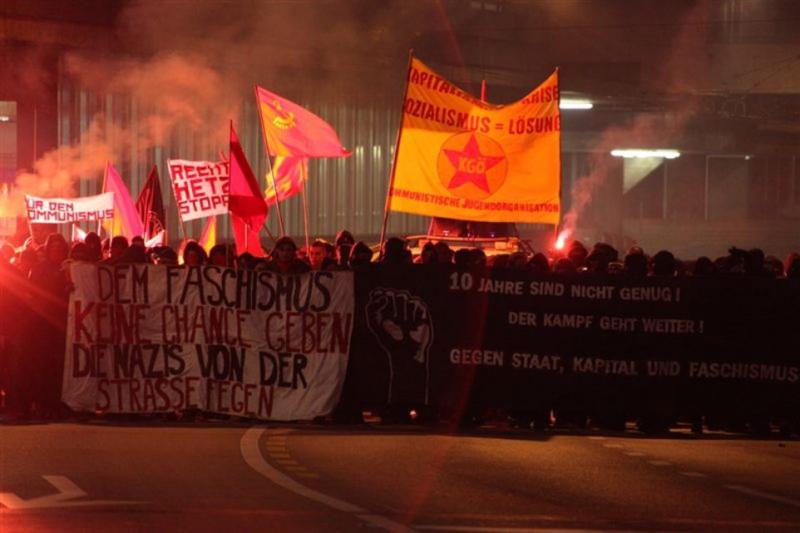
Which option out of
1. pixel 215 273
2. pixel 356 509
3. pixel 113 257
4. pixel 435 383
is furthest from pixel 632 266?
pixel 356 509

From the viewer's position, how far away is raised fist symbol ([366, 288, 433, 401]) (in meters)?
10.8

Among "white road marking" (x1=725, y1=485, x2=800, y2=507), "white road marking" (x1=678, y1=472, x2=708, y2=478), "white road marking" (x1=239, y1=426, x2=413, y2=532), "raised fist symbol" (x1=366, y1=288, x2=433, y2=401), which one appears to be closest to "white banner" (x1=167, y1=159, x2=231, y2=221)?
"raised fist symbol" (x1=366, y1=288, x2=433, y2=401)

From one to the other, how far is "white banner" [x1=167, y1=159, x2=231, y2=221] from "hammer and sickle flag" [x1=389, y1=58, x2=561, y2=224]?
11.8 ft

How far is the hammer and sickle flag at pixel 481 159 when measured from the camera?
11997 millimetres

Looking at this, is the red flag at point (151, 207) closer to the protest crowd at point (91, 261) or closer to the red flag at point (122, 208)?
the red flag at point (122, 208)

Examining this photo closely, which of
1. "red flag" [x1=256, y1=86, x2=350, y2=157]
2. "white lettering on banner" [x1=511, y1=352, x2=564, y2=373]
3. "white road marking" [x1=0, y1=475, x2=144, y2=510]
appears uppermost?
"red flag" [x1=256, y1=86, x2=350, y2=157]

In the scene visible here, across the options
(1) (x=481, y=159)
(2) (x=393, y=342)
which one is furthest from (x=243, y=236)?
(2) (x=393, y=342)

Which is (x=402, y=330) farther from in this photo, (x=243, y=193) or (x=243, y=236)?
(x=243, y=236)

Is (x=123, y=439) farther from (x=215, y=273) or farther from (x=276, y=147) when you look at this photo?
(x=276, y=147)

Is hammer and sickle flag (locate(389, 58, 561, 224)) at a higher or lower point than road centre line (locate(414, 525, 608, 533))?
higher

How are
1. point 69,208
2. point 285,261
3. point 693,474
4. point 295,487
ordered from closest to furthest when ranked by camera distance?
point 295,487 < point 693,474 < point 285,261 < point 69,208

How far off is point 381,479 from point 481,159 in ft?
14.8

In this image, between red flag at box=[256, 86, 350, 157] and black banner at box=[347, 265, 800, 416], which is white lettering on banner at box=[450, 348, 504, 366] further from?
red flag at box=[256, 86, 350, 157]

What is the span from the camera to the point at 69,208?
650 inches
